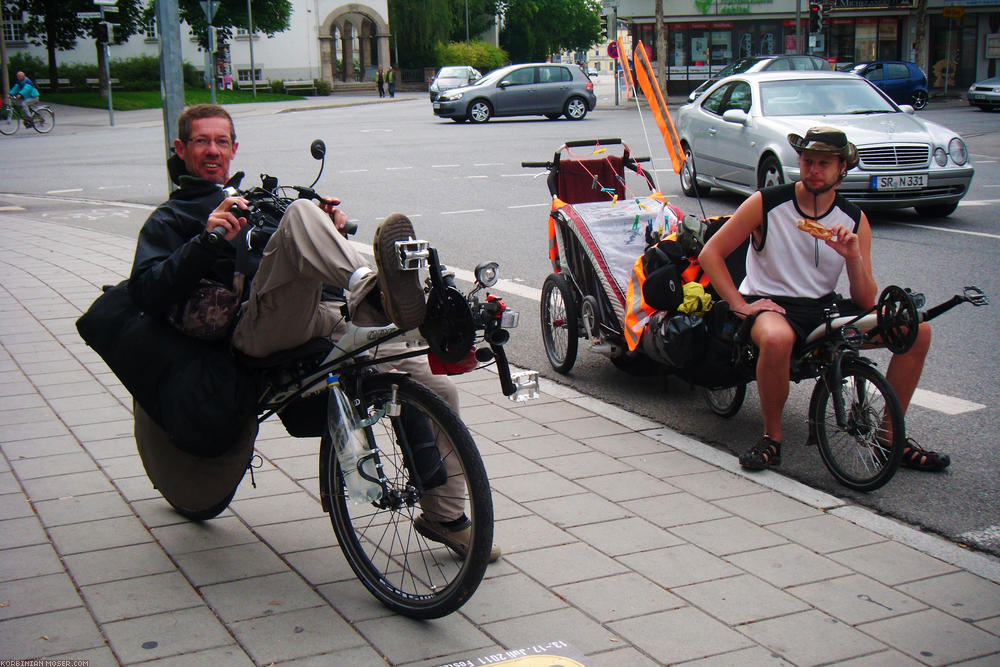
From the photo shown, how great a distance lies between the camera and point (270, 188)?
3699 mm

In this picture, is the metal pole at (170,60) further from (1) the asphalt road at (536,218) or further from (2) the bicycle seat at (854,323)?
(2) the bicycle seat at (854,323)

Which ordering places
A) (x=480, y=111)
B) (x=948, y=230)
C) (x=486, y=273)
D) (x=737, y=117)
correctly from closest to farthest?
1. (x=486, y=273)
2. (x=948, y=230)
3. (x=737, y=117)
4. (x=480, y=111)

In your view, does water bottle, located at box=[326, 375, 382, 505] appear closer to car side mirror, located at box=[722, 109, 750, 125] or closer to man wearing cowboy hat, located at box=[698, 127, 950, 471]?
man wearing cowboy hat, located at box=[698, 127, 950, 471]

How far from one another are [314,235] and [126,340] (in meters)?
0.94

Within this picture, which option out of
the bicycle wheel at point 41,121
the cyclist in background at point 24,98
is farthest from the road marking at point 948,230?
the bicycle wheel at point 41,121

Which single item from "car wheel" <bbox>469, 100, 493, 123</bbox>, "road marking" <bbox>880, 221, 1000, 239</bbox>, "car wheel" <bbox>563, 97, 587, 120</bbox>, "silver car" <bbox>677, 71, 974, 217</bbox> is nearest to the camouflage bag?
"silver car" <bbox>677, 71, 974, 217</bbox>

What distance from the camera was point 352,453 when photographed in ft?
11.1

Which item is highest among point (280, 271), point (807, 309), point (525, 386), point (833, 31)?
point (833, 31)

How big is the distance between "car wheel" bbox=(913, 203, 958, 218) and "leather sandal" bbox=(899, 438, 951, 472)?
8151mm

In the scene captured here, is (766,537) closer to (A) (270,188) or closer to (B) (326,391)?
(B) (326,391)

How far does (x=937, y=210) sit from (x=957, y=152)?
74cm

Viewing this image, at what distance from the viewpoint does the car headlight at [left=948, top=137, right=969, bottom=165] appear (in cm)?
1208

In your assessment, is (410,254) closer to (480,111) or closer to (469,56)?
(480,111)

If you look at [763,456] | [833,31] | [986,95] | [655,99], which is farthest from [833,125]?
[833,31]
